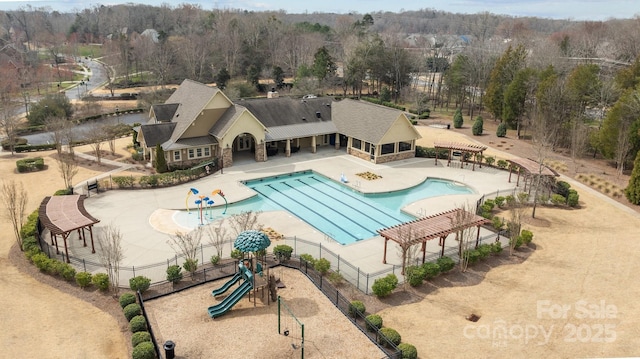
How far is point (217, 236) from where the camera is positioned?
949 inches

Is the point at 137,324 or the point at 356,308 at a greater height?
the point at 137,324

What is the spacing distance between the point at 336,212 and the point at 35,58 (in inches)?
3794

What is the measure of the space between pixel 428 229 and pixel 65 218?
63.5 ft

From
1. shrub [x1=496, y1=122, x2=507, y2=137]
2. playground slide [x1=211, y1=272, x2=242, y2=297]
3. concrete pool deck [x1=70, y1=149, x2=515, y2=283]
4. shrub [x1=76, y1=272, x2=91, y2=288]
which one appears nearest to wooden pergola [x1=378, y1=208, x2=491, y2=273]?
concrete pool deck [x1=70, y1=149, x2=515, y2=283]

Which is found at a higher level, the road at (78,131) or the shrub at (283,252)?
the road at (78,131)

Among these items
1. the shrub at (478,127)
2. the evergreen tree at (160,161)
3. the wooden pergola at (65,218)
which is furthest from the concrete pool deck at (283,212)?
the shrub at (478,127)

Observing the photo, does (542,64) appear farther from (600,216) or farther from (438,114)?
(600,216)

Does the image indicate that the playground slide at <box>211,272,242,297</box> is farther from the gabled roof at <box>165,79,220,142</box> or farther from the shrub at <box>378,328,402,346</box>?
the gabled roof at <box>165,79,220,142</box>

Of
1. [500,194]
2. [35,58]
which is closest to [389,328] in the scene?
[500,194]

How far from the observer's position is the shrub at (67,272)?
21952mm

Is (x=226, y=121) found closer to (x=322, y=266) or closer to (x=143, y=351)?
(x=322, y=266)

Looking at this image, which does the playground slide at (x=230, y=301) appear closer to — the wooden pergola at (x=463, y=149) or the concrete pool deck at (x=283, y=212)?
the concrete pool deck at (x=283, y=212)

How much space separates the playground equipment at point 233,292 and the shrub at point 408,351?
282 inches

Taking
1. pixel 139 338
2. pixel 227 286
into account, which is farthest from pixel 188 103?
pixel 139 338
